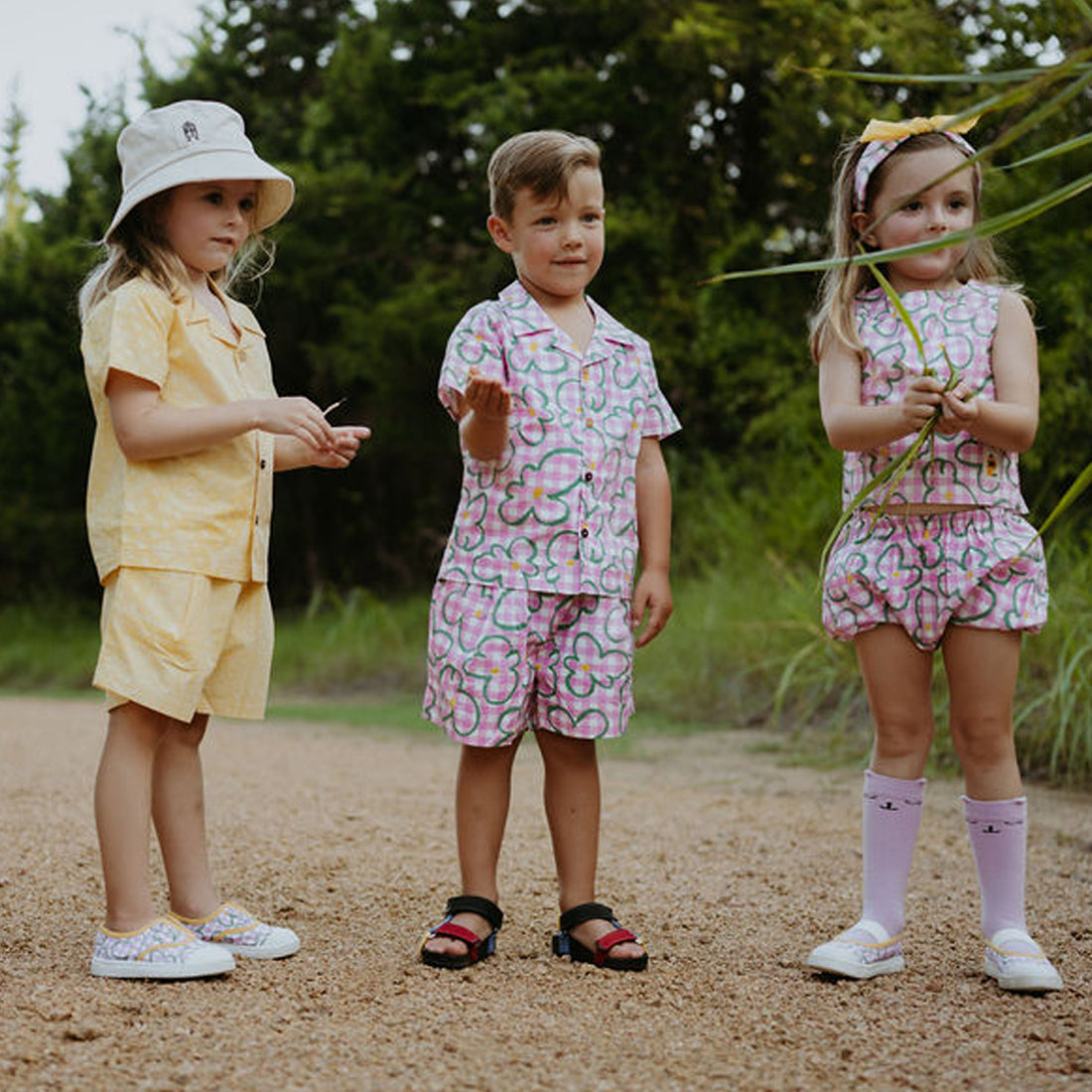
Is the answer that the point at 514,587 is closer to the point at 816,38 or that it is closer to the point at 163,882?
the point at 163,882

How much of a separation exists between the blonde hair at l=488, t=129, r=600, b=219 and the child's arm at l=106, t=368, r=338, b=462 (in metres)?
0.52

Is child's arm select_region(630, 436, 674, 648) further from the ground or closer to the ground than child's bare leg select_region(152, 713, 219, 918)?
further from the ground

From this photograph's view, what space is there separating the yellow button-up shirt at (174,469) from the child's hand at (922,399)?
1.11 metres

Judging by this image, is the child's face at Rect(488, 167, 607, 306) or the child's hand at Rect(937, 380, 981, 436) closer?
the child's hand at Rect(937, 380, 981, 436)

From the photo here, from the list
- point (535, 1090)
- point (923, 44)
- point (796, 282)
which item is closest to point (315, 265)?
point (796, 282)

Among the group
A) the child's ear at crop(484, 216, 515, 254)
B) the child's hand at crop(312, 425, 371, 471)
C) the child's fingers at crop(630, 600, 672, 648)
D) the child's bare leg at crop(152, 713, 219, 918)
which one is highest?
the child's ear at crop(484, 216, 515, 254)

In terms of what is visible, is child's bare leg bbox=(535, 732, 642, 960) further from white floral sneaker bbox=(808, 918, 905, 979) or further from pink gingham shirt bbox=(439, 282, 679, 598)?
white floral sneaker bbox=(808, 918, 905, 979)

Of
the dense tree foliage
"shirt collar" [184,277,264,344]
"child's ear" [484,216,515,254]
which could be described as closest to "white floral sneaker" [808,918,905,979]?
"child's ear" [484,216,515,254]

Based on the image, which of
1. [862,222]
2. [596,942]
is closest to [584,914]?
[596,942]

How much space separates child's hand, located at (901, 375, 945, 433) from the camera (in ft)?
7.97

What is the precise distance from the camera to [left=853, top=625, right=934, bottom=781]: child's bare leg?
261 centimetres

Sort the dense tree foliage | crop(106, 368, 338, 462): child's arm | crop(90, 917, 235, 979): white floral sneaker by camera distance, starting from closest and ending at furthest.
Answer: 1. crop(90, 917, 235, 979): white floral sneaker
2. crop(106, 368, 338, 462): child's arm
3. the dense tree foliage

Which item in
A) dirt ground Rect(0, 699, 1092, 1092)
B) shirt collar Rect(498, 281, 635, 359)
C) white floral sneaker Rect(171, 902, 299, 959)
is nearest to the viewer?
dirt ground Rect(0, 699, 1092, 1092)

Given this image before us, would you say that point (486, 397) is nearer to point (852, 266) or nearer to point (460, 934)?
point (852, 266)
